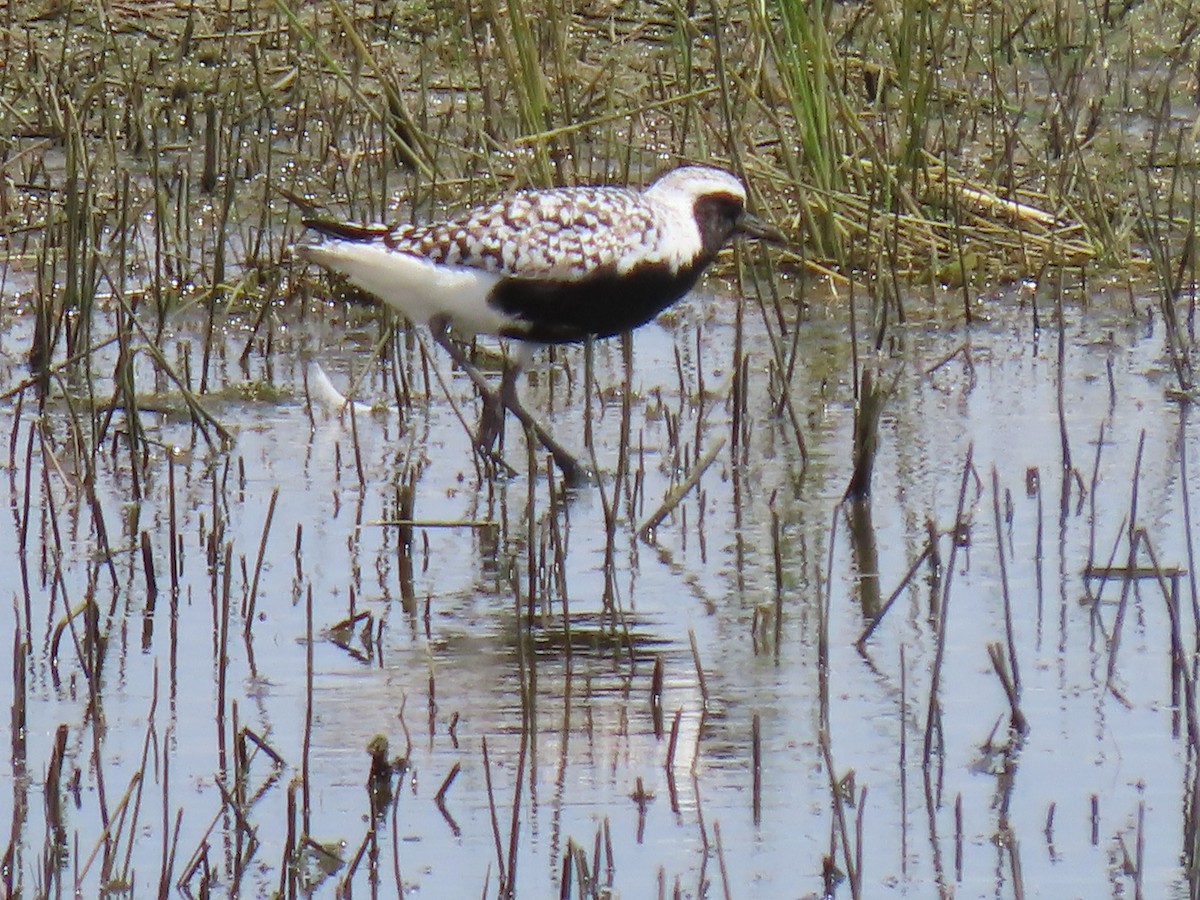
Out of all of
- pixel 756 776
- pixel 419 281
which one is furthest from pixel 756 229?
pixel 756 776

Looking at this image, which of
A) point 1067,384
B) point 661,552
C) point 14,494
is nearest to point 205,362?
point 14,494

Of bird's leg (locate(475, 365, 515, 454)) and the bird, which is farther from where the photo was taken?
the bird

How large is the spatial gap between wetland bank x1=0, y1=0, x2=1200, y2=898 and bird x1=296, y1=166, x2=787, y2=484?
0.30m

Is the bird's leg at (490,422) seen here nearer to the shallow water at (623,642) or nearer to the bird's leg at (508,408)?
the bird's leg at (508,408)

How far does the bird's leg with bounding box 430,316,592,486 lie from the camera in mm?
6598

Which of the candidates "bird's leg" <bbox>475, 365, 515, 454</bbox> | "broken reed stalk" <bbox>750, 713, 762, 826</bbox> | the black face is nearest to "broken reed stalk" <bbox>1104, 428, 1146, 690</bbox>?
"broken reed stalk" <bbox>750, 713, 762, 826</bbox>

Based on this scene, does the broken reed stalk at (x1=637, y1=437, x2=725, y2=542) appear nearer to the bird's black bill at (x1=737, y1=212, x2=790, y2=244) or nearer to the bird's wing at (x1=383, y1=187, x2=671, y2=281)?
the bird's wing at (x1=383, y1=187, x2=671, y2=281)

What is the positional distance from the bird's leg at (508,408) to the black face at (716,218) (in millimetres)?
667

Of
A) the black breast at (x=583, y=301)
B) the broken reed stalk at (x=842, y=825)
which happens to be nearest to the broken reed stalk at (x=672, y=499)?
the black breast at (x=583, y=301)

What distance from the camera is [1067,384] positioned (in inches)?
292

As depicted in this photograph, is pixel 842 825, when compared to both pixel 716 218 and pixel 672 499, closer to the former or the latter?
pixel 672 499

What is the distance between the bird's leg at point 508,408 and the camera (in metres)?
6.60

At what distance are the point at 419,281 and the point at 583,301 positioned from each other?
0.46 metres

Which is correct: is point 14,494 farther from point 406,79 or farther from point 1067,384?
point 406,79
